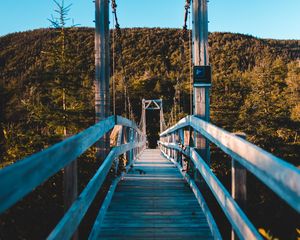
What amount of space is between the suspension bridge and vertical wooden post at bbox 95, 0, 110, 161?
0.01 meters

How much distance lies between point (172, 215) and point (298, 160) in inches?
586

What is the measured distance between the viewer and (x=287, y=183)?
1307 mm

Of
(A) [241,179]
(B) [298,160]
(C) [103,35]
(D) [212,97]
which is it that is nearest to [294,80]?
(D) [212,97]

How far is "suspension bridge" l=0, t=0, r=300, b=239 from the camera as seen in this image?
55.3 inches

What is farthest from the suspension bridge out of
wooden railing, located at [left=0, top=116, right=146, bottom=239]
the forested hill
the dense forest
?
the forested hill

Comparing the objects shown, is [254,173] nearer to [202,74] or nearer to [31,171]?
[31,171]

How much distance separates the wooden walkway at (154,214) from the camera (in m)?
3.32

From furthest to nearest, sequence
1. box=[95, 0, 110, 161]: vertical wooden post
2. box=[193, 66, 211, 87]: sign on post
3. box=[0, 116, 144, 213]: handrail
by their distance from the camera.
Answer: box=[95, 0, 110, 161]: vertical wooden post → box=[193, 66, 211, 87]: sign on post → box=[0, 116, 144, 213]: handrail

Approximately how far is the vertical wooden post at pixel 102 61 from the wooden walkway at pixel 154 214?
78 centimetres

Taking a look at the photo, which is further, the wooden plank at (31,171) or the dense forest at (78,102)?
the dense forest at (78,102)

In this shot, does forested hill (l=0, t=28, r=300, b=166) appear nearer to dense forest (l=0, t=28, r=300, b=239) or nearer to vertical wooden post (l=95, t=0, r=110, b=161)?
dense forest (l=0, t=28, r=300, b=239)

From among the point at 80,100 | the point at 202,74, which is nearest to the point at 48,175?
the point at 202,74

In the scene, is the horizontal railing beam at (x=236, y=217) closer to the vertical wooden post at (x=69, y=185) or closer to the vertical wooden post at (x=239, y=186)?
the vertical wooden post at (x=239, y=186)

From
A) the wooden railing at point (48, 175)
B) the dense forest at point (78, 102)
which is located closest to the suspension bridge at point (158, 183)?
the wooden railing at point (48, 175)
